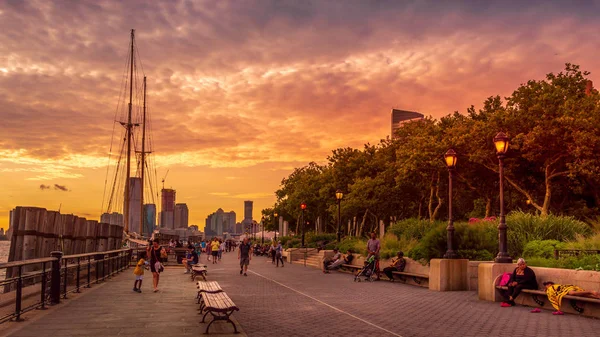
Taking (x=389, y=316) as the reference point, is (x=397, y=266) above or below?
above

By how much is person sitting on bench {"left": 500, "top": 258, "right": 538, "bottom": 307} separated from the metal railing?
11172 millimetres

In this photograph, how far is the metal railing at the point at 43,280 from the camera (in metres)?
11.0

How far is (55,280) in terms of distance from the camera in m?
14.6

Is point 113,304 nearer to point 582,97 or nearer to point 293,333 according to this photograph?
point 293,333

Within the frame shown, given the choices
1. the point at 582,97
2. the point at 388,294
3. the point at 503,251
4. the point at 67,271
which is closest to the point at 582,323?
A: the point at 503,251

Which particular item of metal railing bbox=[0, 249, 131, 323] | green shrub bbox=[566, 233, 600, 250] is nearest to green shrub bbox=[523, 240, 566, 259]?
green shrub bbox=[566, 233, 600, 250]

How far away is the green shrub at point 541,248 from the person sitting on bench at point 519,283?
12.9ft

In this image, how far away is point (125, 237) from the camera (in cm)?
5869

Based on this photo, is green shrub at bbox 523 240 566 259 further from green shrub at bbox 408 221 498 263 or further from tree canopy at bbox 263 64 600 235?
tree canopy at bbox 263 64 600 235

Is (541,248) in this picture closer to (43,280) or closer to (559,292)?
(559,292)

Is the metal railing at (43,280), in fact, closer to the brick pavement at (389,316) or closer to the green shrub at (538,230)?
the brick pavement at (389,316)

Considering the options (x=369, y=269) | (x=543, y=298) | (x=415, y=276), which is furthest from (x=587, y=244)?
(x=369, y=269)

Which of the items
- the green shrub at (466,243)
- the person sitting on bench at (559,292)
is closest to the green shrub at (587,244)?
the green shrub at (466,243)

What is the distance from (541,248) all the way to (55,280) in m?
14.8
